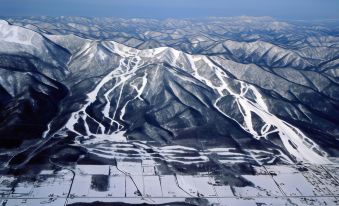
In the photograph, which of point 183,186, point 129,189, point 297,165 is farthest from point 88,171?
point 297,165

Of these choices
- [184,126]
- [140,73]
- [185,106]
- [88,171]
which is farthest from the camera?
[140,73]

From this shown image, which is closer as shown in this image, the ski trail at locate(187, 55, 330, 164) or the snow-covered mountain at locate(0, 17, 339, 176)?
the snow-covered mountain at locate(0, 17, 339, 176)

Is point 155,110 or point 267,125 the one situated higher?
point 155,110

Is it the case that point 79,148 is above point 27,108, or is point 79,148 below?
below

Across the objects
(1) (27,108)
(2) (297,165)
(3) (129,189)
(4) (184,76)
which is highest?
(4) (184,76)

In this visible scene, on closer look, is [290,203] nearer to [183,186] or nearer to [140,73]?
[183,186]

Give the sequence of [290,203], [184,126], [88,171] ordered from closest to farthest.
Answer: [290,203], [88,171], [184,126]

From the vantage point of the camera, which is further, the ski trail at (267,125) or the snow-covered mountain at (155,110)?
the ski trail at (267,125)

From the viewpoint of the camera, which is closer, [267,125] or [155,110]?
[267,125]
